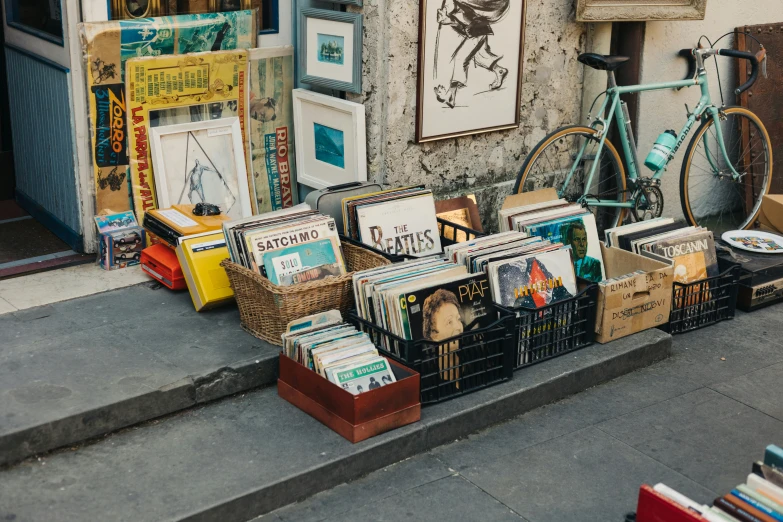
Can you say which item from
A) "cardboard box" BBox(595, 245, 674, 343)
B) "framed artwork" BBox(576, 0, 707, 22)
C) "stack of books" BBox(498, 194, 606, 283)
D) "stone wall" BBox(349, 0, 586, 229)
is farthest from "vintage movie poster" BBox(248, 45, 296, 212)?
"cardboard box" BBox(595, 245, 674, 343)

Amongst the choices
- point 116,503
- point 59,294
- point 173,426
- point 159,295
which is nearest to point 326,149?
point 159,295

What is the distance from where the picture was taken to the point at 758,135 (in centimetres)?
679

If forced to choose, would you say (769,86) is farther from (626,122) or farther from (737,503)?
(737,503)

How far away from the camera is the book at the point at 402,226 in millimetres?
5027

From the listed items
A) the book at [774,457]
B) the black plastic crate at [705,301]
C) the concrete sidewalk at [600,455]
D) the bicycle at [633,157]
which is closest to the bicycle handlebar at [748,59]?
the bicycle at [633,157]

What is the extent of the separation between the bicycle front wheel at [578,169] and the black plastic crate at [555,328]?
1.27m

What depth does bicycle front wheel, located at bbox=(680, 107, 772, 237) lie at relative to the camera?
263 inches

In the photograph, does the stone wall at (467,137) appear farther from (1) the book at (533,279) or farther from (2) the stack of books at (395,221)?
(1) the book at (533,279)

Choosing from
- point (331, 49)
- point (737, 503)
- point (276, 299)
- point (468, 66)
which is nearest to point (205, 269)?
point (276, 299)

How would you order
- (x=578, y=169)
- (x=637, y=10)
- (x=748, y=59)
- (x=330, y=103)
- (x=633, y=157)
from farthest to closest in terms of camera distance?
1. (x=748, y=59)
2. (x=578, y=169)
3. (x=633, y=157)
4. (x=637, y=10)
5. (x=330, y=103)

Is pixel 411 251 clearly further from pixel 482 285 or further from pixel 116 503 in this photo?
pixel 116 503

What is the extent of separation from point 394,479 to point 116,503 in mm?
1089

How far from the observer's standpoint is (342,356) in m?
4.07

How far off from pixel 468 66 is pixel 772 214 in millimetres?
2287
